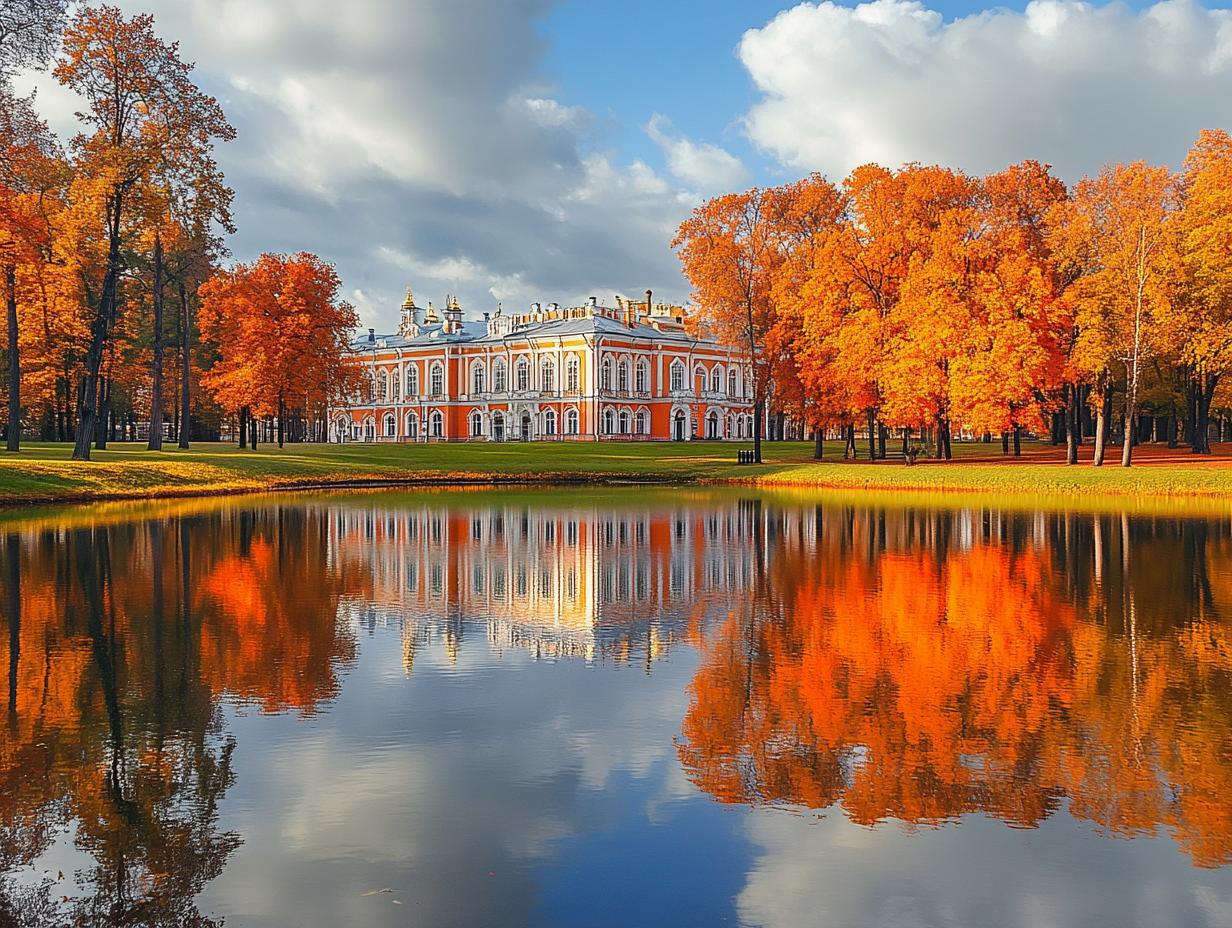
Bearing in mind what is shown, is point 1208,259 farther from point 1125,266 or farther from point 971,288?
point 971,288

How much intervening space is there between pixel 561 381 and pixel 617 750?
91.2 m

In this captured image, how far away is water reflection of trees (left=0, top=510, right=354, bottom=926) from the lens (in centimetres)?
543

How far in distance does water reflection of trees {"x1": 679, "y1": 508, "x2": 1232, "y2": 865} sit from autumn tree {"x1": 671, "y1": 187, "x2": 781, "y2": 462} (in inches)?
1373

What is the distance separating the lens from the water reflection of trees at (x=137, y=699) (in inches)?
214

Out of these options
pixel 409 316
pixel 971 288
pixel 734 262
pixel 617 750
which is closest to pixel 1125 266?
pixel 971 288

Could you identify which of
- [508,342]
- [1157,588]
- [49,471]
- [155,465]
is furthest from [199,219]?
[508,342]

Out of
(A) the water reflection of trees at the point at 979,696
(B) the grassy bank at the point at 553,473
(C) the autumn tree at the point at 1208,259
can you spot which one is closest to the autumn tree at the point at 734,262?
(B) the grassy bank at the point at 553,473

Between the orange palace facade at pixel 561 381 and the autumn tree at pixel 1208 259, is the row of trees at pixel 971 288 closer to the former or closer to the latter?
the autumn tree at pixel 1208 259

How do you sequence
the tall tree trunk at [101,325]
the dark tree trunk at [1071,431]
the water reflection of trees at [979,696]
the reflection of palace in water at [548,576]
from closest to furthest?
the water reflection of trees at [979,696]
the reflection of palace in water at [548,576]
the tall tree trunk at [101,325]
the dark tree trunk at [1071,431]

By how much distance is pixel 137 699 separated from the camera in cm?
868

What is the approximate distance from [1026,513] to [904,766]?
22.3m

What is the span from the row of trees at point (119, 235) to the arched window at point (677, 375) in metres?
45.2

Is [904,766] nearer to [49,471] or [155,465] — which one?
[49,471]

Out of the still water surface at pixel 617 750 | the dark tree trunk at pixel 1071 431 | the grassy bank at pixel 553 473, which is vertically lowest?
the still water surface at pixel 617 750
